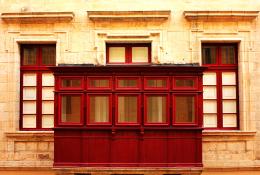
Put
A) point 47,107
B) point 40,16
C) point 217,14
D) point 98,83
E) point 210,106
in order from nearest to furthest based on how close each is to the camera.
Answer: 1. point 98,83
2. point 217,14
3. point 40,16
4. point 210,106
5. point 47,107

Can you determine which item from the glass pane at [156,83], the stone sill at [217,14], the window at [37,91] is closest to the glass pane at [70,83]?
the glass pane at [156,83]

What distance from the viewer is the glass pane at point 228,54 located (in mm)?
13375

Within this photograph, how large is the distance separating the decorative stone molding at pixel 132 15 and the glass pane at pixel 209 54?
1510 mm

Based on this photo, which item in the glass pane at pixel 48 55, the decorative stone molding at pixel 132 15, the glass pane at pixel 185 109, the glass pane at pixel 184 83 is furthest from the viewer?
the glass pane at pixel 48 55

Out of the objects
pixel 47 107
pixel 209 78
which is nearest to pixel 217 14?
pixel 209 78

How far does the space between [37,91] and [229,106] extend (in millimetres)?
5664

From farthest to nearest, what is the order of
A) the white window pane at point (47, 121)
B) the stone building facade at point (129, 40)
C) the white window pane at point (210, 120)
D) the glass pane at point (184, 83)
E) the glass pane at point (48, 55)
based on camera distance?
1. the glass pane at point (48, 55)
2. the white window pane at point (47, 121)
3. the white window pane at point (210, 120)
4. the stone building facade at point (129, 40)
5. the glass pane at point (184, 83)

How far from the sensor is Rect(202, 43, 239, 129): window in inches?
521

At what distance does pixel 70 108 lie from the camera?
11297 millimetres

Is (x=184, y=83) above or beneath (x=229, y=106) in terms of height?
above

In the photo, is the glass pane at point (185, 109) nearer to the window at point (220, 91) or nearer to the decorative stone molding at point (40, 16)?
the window at point (220, 91)

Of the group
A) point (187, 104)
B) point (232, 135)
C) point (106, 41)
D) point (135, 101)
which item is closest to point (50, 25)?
point (106, 41)

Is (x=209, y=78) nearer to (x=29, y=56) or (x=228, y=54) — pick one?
(x=228, y=54)

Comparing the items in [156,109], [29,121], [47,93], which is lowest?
[29,121]
